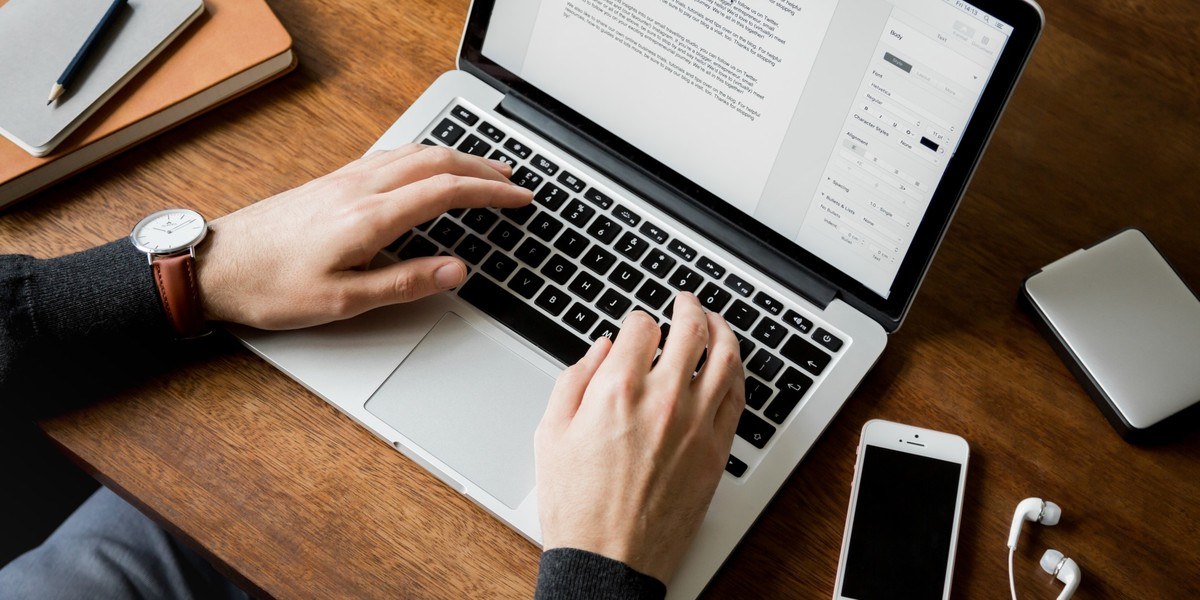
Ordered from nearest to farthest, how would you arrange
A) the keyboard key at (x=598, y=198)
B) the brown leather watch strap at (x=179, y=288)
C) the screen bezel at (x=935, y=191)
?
the screen bezel at (x=935, y=191) → the brown leather watch strap at (x=179, y=288) → the keyboard key at (x=598, y=198)

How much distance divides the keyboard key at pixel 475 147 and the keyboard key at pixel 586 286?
0.57 feet

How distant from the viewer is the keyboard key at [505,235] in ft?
2.87

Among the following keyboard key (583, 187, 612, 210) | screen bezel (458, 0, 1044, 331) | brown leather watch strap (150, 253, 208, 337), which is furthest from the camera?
keyboard key (583, 187, 612, 210)

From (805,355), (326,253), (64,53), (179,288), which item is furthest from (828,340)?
(64,53)

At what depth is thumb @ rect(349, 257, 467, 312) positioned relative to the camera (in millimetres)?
795

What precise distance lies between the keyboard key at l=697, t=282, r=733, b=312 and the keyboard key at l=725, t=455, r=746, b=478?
14 cm

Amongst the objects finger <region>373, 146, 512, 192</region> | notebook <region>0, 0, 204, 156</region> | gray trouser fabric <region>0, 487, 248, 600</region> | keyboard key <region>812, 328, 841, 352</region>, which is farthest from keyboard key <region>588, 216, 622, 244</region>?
gray trouser fabric <region>0, 487, 248, 600</region>

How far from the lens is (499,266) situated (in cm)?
87

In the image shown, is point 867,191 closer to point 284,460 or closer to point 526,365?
point 526,365

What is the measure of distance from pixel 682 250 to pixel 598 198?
0.32 ft

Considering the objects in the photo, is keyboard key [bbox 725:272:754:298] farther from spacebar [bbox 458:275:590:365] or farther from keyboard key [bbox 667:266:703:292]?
spacebar [bbox 458:275:590:365]

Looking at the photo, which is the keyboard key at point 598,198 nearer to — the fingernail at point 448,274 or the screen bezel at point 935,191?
the screen bezel at point 935,191

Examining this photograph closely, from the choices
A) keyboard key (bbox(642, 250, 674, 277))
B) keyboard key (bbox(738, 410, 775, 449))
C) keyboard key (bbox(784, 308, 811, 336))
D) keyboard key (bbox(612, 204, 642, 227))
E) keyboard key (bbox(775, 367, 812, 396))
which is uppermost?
keyboard key (bbox(612, 204, 642, 227))

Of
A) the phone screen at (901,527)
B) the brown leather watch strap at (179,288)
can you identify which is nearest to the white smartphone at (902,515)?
the phone screen at (901,527)
